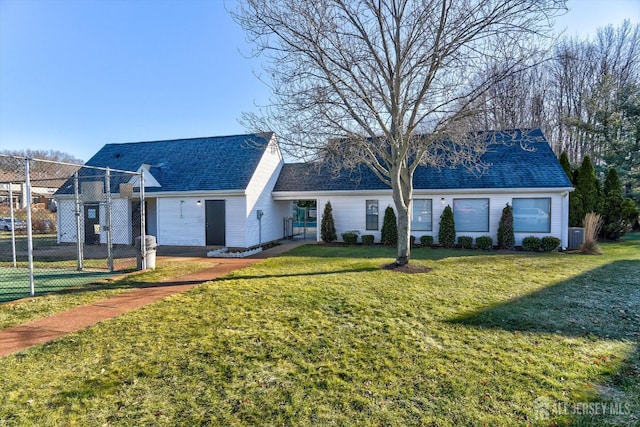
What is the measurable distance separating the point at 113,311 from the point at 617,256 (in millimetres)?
14741

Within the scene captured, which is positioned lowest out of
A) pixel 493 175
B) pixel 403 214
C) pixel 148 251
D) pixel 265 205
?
pixel 148 251

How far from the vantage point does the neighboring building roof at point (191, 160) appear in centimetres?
1416

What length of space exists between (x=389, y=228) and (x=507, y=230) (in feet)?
15.1

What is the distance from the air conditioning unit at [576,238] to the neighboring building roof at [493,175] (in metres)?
2.00

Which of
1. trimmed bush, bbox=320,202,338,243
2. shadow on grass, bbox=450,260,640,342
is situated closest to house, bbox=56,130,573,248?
trimmed bush, bbox=320,202,338,243

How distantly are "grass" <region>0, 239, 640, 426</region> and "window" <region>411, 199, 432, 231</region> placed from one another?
7309 mm

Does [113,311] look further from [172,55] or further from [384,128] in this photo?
[172,55]

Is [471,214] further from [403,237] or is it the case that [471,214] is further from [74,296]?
[74,296]

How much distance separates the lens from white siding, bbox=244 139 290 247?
13648 mm

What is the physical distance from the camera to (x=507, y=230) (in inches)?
500

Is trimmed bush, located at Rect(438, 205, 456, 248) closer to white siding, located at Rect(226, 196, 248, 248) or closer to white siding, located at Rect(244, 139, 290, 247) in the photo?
white siding, located at Rect(244, 139, 290, 247)

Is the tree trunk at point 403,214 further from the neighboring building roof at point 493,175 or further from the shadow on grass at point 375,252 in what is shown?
the neighboring building roof at point 493,175

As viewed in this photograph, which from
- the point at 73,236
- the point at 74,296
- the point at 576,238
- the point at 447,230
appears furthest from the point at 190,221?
the point at 576,238

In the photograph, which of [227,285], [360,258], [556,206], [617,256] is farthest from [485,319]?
[556,206]
